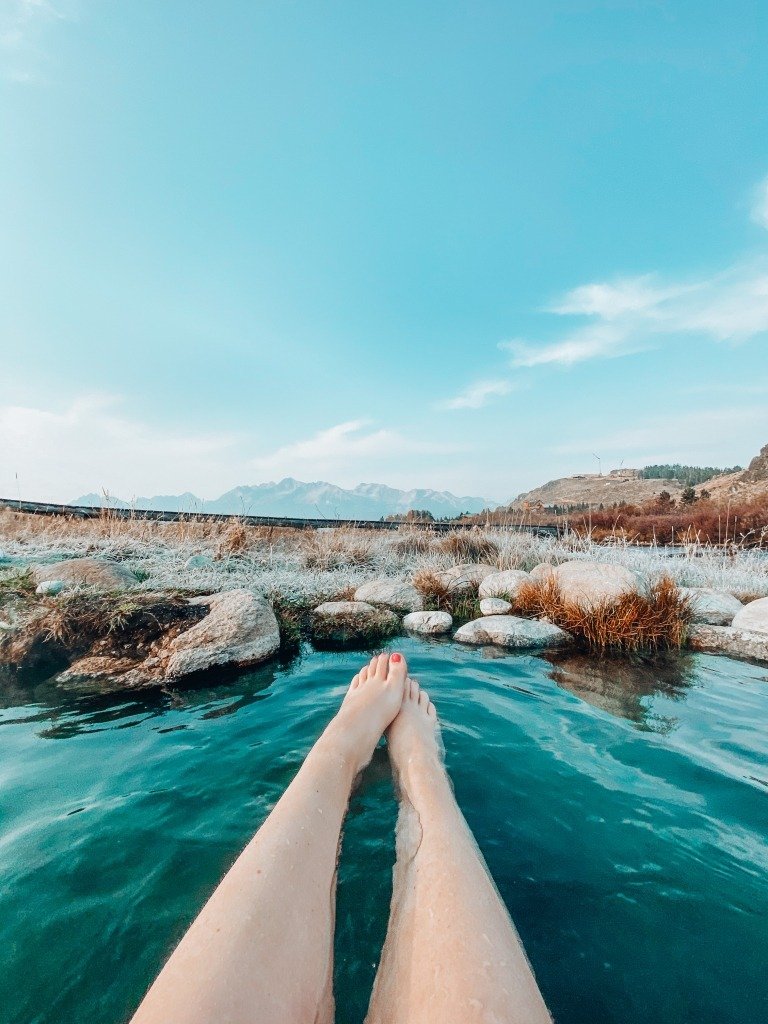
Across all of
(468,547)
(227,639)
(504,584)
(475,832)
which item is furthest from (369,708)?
(468,547)

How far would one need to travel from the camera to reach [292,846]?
143 cm

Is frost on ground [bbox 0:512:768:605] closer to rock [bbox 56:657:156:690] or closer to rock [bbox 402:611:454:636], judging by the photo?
rock [bbox 402:611:454:636]

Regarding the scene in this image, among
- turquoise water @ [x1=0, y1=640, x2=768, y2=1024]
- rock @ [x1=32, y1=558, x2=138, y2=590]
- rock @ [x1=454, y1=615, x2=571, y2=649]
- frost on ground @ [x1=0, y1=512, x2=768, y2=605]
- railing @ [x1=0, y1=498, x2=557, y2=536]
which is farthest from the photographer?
railing @ [x1=0, y1=498, x2=557, y2=536]

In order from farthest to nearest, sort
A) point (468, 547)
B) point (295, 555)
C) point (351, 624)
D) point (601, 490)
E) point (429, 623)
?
point (601, 490) → point (468, 547) → point (295, 555) → point (429, 623) → point (351, 624)

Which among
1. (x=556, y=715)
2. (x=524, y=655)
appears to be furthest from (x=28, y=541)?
(x=556, y=715)

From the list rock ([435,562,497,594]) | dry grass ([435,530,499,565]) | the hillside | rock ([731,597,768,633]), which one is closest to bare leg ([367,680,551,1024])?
rock ([731,597,768,633])

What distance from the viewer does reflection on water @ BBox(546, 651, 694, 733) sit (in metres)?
3.25

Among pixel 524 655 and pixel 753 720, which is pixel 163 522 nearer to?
pixel 524 655

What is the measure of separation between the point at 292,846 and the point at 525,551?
835cm

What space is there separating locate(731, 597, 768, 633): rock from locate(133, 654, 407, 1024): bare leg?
5.38m

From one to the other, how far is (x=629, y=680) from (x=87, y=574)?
245 inches

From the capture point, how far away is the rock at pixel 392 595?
6411 mm

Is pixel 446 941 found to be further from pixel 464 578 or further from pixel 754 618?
pixel 464 578

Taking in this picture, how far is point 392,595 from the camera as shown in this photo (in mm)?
6539
